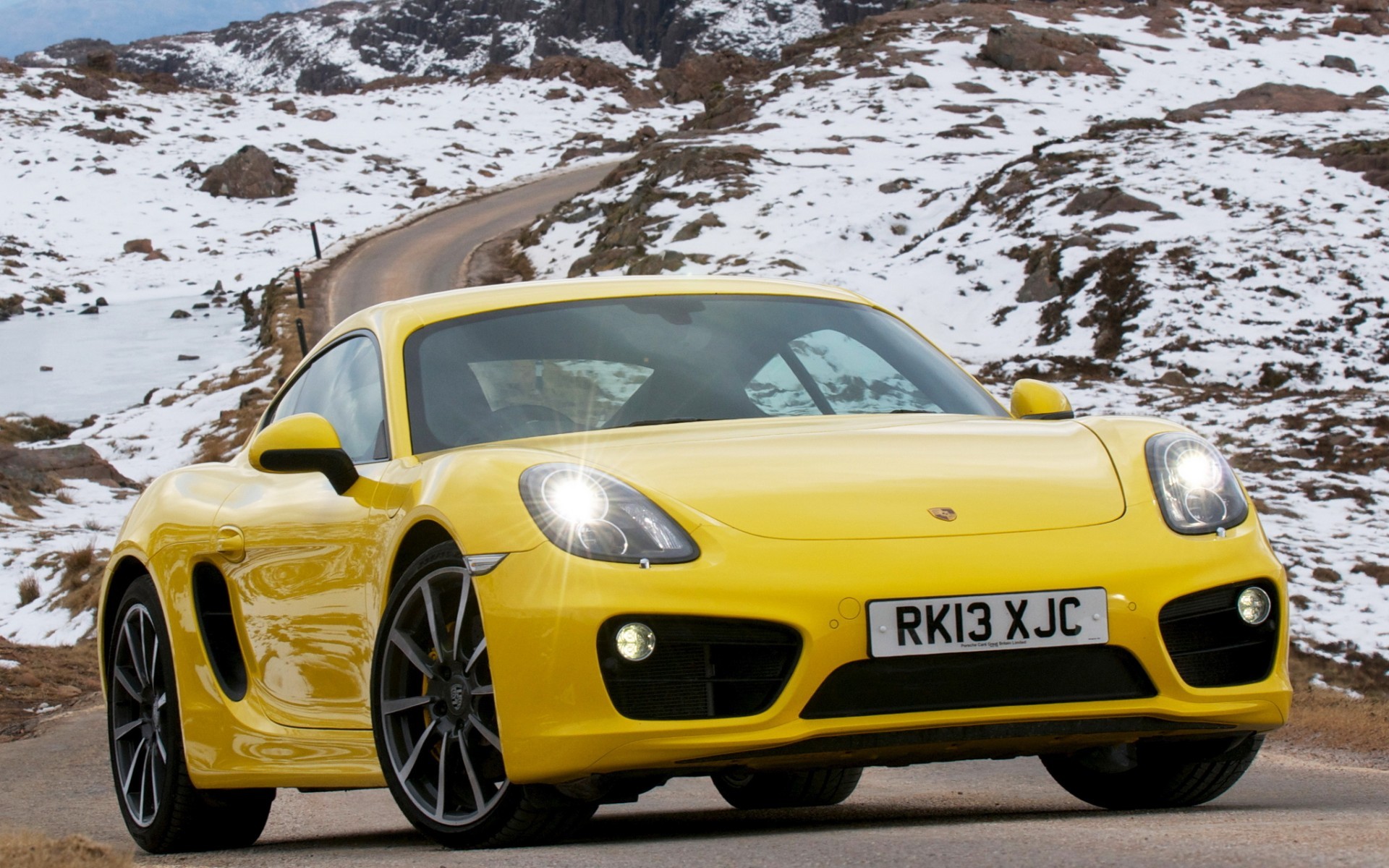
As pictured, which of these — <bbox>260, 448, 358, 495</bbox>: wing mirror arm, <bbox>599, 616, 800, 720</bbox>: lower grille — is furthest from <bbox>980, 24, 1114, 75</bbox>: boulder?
<bbox>599, 616, 800, 720</bbox>: lower grille

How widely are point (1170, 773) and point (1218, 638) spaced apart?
2.27 ft

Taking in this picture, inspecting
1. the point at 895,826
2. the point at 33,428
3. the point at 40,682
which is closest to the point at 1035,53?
the point at 33,428

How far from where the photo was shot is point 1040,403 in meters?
5.00

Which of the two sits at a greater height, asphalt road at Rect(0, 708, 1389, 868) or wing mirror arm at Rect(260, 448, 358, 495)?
wing mirror arm at Rect(260, 448, 358, 495)

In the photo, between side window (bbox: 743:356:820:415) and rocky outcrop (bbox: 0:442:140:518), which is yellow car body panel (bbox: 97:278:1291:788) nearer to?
side window (bbox: 743:356:820:415)

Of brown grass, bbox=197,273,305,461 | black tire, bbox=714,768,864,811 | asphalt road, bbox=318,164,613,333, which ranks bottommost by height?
asphalt road, bbox=318,164,613,333

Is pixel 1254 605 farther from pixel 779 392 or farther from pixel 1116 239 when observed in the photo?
pixel 1116 239

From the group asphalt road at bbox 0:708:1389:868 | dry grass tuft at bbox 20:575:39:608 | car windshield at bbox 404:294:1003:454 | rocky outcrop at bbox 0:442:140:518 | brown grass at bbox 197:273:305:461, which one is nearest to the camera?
asphalt road at bbox 0:708:1389:868

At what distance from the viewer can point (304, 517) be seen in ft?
15.5

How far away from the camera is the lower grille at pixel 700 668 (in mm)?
3602

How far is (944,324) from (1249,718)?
18616 mm

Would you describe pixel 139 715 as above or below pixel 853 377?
below

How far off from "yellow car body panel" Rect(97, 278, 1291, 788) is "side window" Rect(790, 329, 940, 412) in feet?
0.77

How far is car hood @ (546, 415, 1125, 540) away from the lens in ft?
12.3
